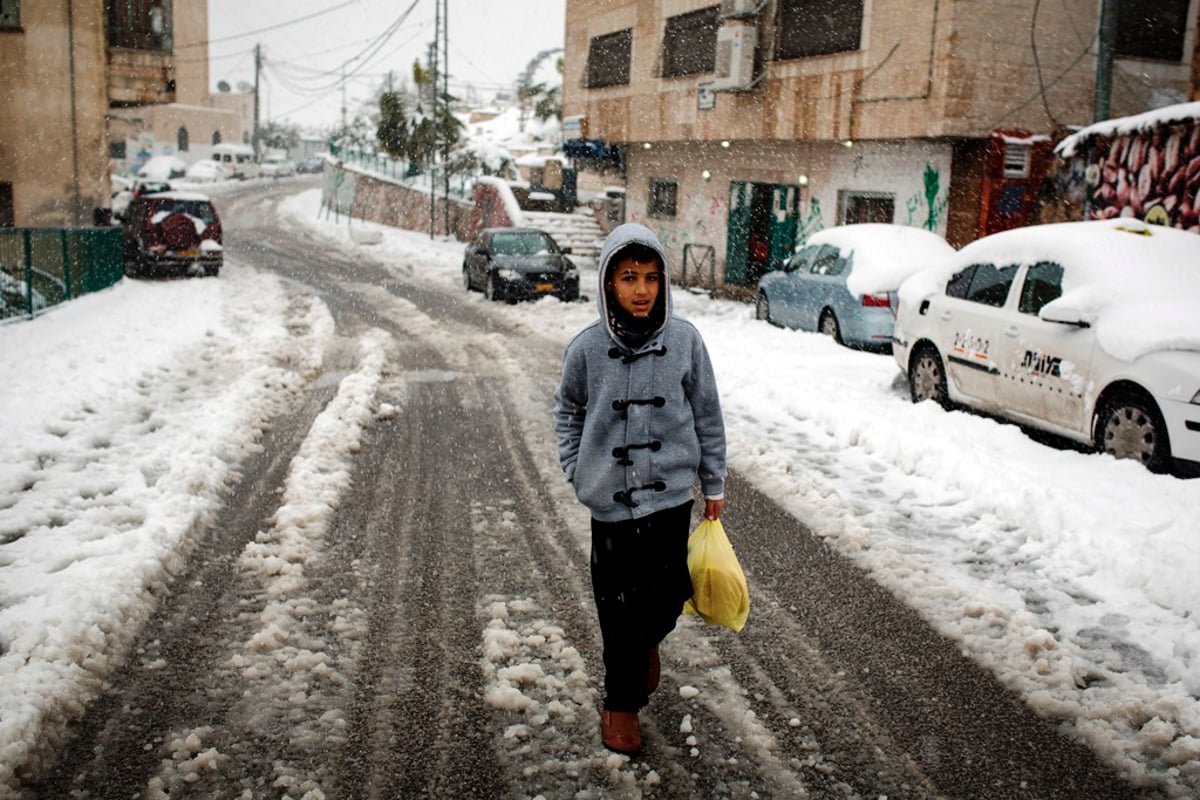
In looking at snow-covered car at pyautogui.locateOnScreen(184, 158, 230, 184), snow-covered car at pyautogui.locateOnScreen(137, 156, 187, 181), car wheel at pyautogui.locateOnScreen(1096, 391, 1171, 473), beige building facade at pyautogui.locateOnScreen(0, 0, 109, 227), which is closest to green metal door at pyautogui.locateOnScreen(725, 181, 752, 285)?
beige building facade at pyautogui.locateOnScreen(0, 0, 109, 227)

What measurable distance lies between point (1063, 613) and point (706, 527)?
232cm

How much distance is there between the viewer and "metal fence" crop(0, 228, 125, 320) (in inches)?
545

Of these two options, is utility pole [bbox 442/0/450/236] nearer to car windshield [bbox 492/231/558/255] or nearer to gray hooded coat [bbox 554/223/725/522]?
car windshield [bbox 492/231/558/255]

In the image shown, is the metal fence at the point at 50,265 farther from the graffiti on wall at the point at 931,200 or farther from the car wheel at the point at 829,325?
the graffiti on wall at the point at 931,200

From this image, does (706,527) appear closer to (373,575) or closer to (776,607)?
(776,607)

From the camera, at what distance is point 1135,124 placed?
1388cm

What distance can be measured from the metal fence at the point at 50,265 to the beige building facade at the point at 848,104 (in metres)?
13.0

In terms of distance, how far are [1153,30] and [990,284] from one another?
1195cm

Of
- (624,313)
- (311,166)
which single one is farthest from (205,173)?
(624,313)

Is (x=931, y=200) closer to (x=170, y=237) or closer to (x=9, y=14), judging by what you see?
(x=170, y=237)

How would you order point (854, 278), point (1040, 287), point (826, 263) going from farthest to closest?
point (826, 263), point (854, 278), point (1040, 287)

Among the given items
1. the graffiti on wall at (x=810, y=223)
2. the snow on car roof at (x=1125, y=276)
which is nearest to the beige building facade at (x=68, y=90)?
the graffiti on wall at (x=810, y=223)

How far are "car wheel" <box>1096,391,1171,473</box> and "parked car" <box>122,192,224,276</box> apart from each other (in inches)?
799

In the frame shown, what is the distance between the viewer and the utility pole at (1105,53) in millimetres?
14008
